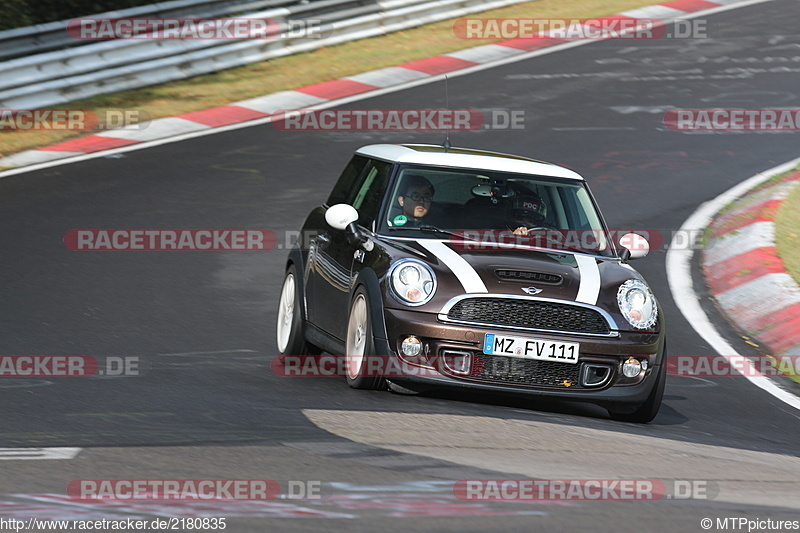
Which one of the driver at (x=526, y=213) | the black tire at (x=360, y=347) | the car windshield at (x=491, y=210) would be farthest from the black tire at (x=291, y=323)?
the driver at (x=526, y=213)

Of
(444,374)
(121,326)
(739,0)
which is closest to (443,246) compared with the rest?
(444,374)

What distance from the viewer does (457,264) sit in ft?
24.2

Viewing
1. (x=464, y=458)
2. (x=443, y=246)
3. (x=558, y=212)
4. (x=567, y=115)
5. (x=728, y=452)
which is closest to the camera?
(x=464, y=458)

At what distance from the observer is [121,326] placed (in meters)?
9.32

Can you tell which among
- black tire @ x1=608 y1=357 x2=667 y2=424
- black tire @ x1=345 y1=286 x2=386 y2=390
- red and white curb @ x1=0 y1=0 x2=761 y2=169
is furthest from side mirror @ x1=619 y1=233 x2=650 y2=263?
red and white curb @ x1=0 y1=0 x2=761 y2=169

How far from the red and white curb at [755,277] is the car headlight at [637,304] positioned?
2350mm

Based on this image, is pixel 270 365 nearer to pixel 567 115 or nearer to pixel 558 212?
pixel 558 212

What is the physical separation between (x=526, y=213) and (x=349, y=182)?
1353 millimetres

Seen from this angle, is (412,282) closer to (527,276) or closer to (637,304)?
(527,276)

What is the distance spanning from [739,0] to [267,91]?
11720 millimetres

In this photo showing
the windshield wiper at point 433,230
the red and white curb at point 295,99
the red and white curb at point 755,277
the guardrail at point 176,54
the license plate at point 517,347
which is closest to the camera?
the license plate at point 517,347

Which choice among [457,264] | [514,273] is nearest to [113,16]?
[457,264]

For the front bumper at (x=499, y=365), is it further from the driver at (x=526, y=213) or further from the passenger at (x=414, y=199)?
the driver at (x=526, y=213)

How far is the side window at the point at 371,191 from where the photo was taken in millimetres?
8203
